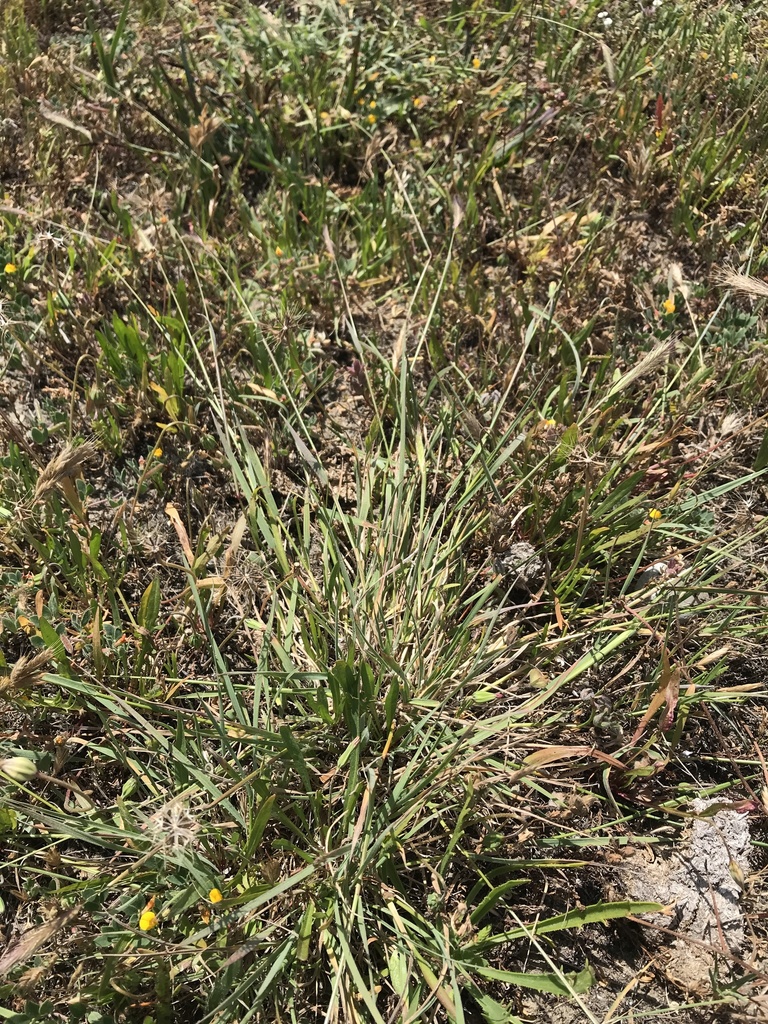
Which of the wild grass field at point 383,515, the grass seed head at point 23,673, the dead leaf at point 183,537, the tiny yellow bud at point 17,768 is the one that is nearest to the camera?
the tiny yellow bud at point 17,768

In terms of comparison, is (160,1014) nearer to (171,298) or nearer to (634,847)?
(634,847)

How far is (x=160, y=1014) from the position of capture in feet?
5.06

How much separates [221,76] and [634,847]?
114 inches

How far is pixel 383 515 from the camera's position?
2.04m

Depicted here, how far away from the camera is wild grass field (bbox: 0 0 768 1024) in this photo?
1.61m

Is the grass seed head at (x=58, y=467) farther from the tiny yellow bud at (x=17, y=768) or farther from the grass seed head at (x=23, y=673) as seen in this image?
the tiny yellow bud at (x=17, y=768)

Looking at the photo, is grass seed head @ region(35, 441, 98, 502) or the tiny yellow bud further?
grass seed head @ region(35, 441, 98, 502)

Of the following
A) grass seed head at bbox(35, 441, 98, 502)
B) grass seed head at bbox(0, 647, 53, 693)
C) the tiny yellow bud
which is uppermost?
grass seed head at bbox(35, 441, 98, 502)

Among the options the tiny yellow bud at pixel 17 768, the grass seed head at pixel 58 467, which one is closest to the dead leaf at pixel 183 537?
the grass seed head at pixel 58 467

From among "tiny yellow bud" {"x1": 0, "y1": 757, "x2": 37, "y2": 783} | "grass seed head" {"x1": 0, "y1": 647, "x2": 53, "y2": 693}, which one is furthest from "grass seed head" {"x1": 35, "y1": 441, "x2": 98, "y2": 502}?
"tiny yellow bud" {"x1": 0, "y1": 757, "x2": 37, "y2": 783}

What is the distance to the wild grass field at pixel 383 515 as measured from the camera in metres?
1.61

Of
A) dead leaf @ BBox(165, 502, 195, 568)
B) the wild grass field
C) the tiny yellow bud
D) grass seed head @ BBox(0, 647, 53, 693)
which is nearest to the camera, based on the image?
the tiny yellow bud

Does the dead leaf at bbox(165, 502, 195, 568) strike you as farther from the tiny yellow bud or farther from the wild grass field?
the tiny yellow bud

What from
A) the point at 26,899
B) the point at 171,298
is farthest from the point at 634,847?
the point at 171,298
